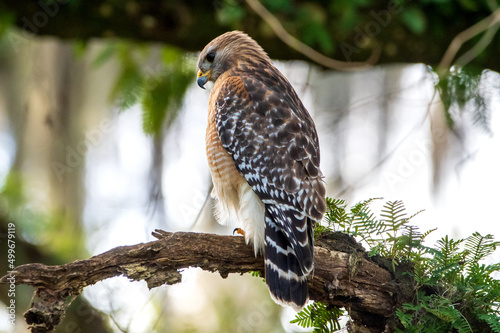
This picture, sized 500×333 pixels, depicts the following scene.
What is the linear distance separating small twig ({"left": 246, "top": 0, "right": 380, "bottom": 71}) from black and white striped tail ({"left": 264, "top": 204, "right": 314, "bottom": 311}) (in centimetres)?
134

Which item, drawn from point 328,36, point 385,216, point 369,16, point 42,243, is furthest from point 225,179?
point 42,243

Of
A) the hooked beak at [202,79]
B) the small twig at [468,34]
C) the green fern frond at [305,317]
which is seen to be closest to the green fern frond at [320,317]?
the green fern frond at [305,317]

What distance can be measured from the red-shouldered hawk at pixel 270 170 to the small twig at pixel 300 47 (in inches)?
10.4

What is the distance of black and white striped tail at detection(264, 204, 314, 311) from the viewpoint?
Result: 9.24 feet

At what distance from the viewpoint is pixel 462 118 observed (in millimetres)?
4406

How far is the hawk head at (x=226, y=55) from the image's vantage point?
402 cm

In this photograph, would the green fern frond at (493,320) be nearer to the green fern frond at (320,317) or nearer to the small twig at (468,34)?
the green fern frond at (320,317)

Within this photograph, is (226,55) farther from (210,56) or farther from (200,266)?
(200,266)

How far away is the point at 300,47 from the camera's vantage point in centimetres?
394

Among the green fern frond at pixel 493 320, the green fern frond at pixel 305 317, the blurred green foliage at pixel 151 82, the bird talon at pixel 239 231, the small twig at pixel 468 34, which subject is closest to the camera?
the green fern frond at pixel 493 320

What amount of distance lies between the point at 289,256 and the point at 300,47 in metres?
1.70

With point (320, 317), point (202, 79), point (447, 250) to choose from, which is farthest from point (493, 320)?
point (202, 79)

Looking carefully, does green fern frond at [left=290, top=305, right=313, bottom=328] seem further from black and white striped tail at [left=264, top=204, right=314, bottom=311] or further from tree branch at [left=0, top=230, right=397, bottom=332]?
black and white striped tail at [left=264, top=204, right=314, bottom=311]

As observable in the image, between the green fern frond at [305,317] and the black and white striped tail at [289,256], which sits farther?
the green fern frond at [305,317]
